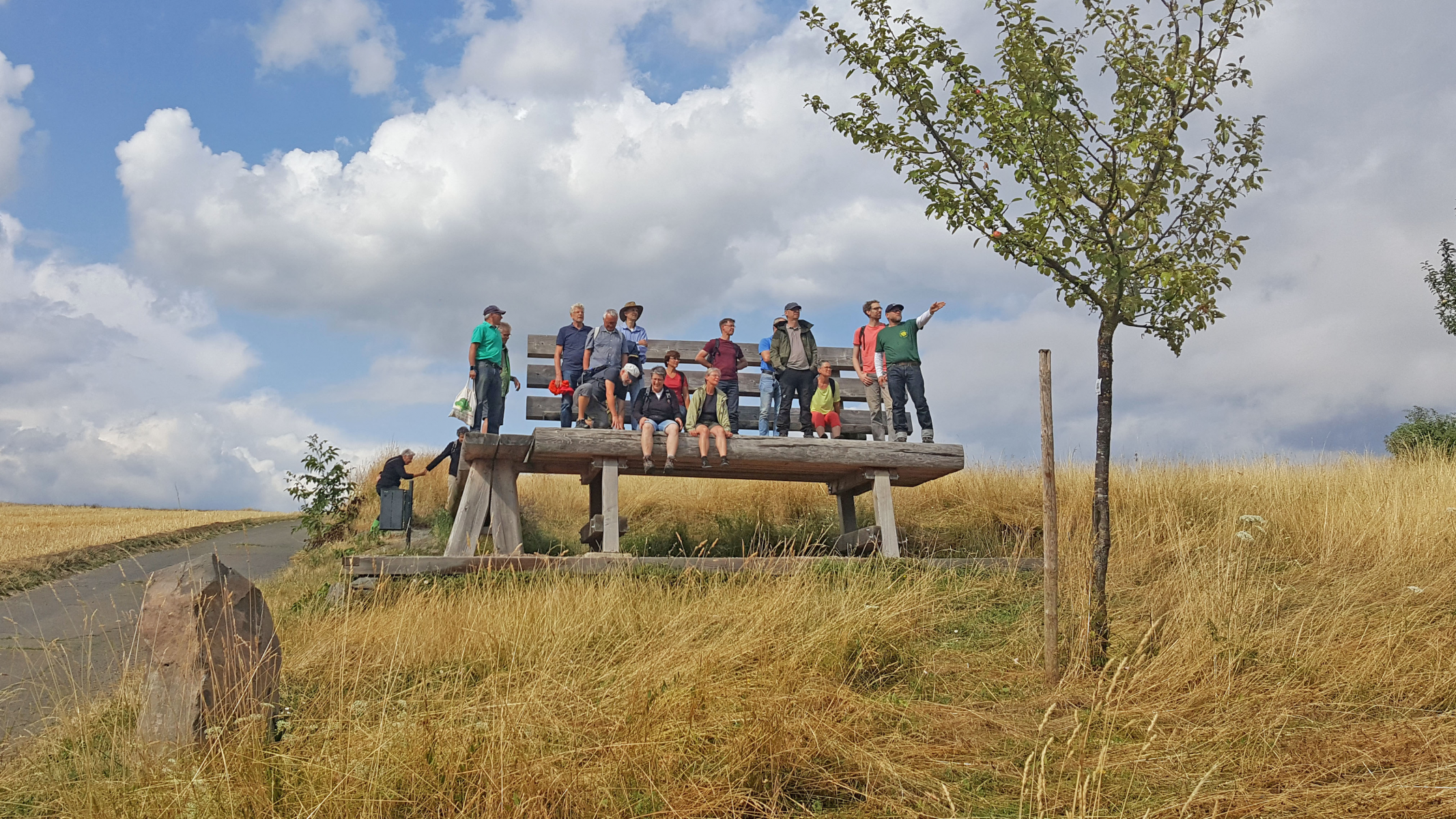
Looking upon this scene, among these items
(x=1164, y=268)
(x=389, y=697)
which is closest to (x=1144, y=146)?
(x=1164, y=268)

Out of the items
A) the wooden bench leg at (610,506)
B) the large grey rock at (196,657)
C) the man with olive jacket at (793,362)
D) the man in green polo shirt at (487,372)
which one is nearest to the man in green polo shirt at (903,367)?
the man with olive jacket at (793,362)

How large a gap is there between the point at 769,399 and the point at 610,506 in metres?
3.24

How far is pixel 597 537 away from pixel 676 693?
22.3 feet

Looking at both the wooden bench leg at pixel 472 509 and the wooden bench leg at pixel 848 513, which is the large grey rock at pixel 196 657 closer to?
the wooden bench leg at pixel 472 509

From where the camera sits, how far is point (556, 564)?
27.7 feet

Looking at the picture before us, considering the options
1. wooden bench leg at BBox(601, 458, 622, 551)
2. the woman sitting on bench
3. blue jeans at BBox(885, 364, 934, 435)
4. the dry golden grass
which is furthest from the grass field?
the dry golden grass

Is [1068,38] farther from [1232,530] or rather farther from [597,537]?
[597,537]

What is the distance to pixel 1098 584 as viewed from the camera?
614 cm

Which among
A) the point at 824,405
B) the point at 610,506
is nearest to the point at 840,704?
the point at 610,506

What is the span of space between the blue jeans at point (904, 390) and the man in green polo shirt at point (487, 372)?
14.1 feet

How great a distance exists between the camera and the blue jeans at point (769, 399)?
1179 centimetres

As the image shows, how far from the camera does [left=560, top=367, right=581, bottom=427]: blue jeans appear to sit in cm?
1129

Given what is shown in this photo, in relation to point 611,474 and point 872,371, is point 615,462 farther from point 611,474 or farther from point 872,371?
point 872,371

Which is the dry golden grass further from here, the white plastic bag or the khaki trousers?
the khaki trousers
